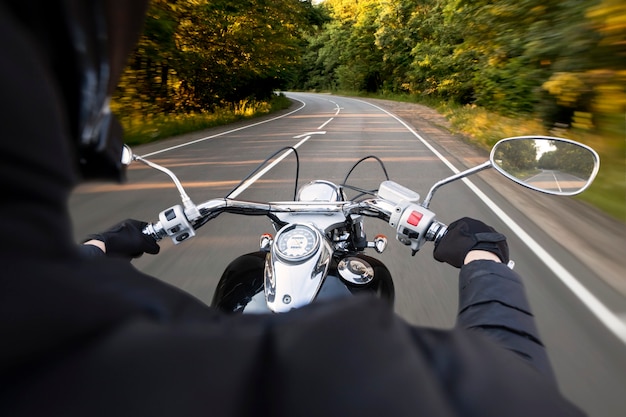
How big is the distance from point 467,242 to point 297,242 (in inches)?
23.3

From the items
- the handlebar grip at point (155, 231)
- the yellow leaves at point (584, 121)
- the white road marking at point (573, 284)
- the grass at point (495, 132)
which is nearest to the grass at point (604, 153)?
the grass at point (495, 132)

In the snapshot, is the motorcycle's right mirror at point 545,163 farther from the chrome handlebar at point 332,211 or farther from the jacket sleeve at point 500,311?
the jacket sleeve at point 500,311

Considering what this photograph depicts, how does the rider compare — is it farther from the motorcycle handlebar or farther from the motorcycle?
the motorcycle handlebar

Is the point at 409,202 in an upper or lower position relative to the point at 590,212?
upper

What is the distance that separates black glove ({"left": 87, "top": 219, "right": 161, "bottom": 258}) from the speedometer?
612 millimetres

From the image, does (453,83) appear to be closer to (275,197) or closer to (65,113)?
(275,197)

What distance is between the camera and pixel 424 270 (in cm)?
399

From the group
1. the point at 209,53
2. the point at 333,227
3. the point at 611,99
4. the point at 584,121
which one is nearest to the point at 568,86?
the point at 584,121

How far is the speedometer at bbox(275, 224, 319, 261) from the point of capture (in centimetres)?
139

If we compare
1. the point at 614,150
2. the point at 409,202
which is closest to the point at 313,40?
the point at 614,150

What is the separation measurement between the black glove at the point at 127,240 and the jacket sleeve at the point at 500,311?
1226 millimetres

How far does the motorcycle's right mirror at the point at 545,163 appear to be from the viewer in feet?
5.38

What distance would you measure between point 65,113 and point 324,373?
454mm

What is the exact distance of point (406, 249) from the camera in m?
4.52
